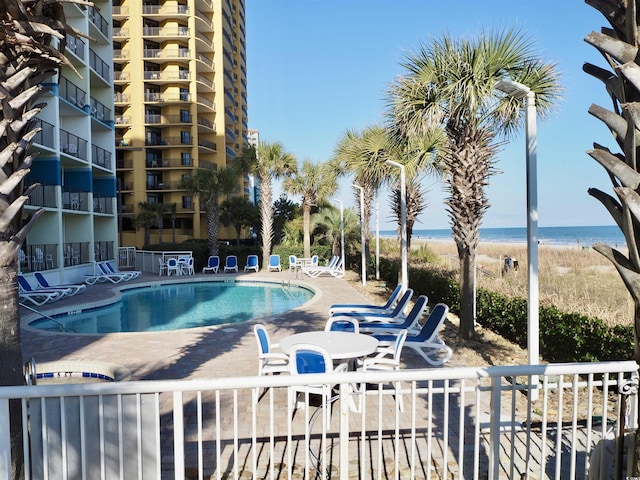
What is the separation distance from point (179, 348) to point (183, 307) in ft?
22.3

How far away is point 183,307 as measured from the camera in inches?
574

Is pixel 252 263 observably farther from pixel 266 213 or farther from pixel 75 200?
pixel 75 200

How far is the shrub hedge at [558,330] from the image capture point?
5691 mm

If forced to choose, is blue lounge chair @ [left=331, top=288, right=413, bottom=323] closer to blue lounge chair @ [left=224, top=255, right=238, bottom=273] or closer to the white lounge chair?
the white lounge chair

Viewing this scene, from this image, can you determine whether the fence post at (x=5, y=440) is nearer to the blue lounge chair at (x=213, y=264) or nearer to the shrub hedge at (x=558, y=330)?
the shrub hedge at (x=558, y=330)

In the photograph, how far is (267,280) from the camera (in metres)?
19.9

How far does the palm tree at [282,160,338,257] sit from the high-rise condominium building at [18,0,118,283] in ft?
32.8

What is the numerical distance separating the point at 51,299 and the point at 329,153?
1418cm

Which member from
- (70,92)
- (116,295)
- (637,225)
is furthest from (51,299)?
(637,225)

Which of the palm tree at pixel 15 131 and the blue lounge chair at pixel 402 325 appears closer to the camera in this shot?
the palm tree at pixel 15 131

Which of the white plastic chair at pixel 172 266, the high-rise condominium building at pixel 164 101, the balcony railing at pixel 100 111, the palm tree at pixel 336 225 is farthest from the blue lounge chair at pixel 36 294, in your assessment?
the high-rise condominium building at pixel 164 101

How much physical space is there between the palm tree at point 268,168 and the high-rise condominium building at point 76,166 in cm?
824

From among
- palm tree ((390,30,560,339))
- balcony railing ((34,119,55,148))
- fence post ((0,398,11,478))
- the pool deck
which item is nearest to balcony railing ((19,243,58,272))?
balcony railing ((34,119,55,148))

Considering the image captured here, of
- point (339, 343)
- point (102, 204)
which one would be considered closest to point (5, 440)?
point (339, 343)
